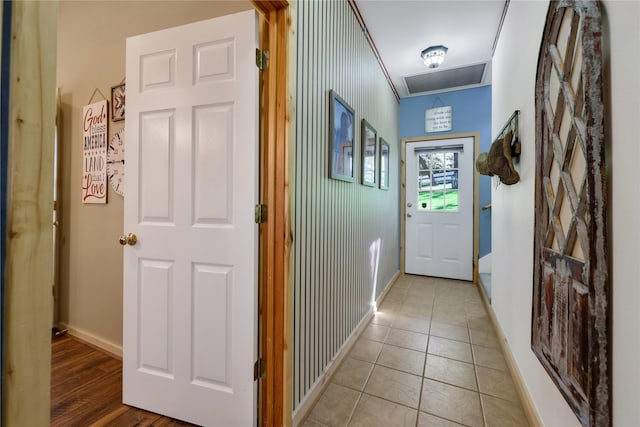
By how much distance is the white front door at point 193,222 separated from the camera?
1333mm

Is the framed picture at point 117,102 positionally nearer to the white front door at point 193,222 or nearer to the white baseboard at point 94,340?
the white front door at point 193,222

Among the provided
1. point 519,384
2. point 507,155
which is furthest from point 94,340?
point 507,155

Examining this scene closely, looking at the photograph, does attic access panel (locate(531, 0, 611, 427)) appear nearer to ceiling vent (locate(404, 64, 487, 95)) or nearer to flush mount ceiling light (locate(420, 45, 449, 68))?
flush mount ceiling light (locate(420, 45, 449, 68))

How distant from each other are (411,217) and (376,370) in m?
2.82

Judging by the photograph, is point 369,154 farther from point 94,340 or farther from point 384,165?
point 94,340

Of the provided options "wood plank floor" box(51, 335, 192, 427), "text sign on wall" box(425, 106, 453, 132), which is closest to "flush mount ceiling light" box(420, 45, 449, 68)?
"text sign on wall" box(425, 106, 453, 132)

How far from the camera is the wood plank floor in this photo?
1.47 m

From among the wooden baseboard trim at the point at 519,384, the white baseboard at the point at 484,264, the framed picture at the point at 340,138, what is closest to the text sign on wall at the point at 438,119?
the white baseboard at the point at 484,264

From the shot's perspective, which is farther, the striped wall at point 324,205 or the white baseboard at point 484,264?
the white baseboard at point 484,264

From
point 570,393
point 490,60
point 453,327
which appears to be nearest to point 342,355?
point 453,327

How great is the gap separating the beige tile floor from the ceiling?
2692mm

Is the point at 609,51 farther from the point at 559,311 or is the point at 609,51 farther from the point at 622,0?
the point at 559,311

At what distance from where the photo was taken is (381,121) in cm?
325

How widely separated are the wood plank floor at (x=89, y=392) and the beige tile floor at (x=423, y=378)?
3.10 feet
